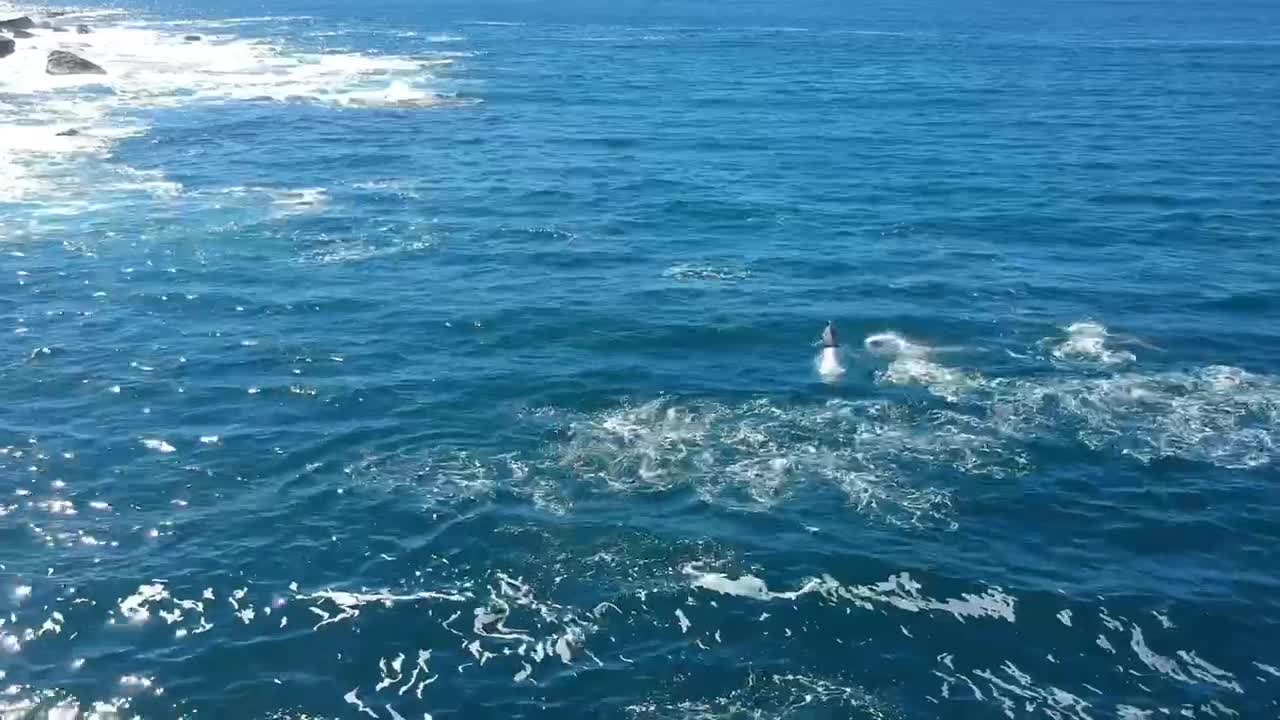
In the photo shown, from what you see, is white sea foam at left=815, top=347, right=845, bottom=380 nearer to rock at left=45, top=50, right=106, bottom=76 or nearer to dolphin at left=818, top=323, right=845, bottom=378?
dolphin at left=818, top=323, right=845, bottom=378

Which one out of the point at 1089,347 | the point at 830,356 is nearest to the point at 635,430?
the point at 830,356

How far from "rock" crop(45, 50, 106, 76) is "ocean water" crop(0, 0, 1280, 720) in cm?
3532

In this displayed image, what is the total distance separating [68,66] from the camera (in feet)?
419

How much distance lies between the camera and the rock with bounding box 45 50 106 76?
12744cm

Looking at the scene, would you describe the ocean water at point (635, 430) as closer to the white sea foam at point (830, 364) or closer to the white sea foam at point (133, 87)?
the white sea foam at point (830, 364)

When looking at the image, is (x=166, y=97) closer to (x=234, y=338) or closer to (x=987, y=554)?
(x=234, y=338)

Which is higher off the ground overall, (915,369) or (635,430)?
(915,369)

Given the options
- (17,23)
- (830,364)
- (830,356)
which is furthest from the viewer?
(17,23)

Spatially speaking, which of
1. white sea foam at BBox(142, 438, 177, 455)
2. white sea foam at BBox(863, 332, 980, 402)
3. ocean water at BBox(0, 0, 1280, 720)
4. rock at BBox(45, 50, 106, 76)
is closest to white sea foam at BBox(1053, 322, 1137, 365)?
ocean water at BBox(0, 0, 1280, 720)

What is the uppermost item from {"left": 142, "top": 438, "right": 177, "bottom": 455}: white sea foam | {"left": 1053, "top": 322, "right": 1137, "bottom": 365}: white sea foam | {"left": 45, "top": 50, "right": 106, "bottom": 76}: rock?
{"left": 45, "top": 50, "right": 106, "bottom": 76}: rock

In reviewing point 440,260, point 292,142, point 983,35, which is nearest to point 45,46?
point 292,142

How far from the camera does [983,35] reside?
18500 centimetres

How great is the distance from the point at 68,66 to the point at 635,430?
367ft

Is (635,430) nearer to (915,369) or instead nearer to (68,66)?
(915,369)
